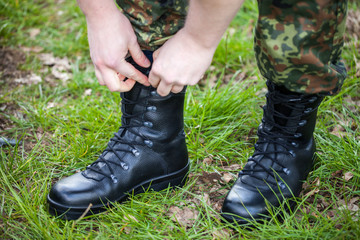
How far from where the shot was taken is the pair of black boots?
4.82ft

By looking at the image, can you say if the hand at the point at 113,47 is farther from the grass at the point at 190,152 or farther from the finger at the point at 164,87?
the grass at the point at 190,152

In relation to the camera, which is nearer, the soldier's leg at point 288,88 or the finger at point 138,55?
the soldier's leg at point 288,88

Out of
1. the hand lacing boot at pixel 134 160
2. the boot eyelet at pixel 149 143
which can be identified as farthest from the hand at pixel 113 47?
the boot eyelet at pixel 149 143

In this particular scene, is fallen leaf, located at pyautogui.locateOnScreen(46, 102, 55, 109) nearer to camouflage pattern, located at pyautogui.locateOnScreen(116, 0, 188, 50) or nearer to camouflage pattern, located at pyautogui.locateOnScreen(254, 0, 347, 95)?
camouflage pattern, located at pyautogui.locateOnScreen(116, 0, 188, 50)

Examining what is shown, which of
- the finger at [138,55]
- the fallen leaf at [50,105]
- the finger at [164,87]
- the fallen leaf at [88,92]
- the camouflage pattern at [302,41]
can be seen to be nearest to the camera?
the camouflage pattern at [302,41]

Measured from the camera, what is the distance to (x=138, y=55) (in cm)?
141

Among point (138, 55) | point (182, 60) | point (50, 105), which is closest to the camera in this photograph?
Result: point (182, 60)

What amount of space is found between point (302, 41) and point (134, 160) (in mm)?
883

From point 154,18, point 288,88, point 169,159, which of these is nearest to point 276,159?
point 288,88

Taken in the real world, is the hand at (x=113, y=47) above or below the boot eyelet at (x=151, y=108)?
above

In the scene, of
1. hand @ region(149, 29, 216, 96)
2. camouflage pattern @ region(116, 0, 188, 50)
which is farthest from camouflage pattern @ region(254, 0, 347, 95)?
camouflage pattern @ region(116, 0, 188, 50)

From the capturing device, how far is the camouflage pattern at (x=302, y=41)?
1.17m

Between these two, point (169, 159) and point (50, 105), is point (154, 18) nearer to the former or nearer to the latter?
point (169, 159)

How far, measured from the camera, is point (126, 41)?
134 centimetres
